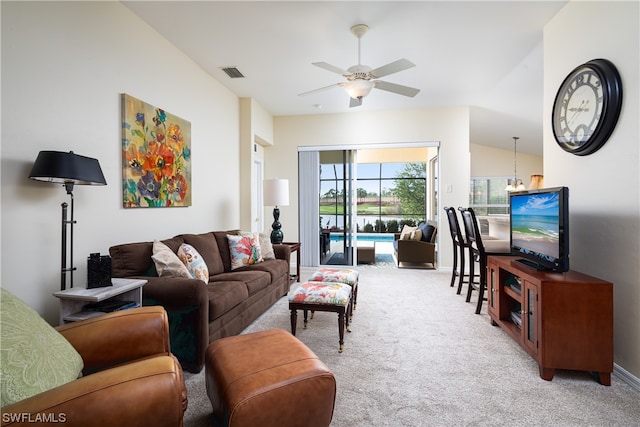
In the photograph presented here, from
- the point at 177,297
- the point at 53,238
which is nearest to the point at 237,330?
the point at 177,297

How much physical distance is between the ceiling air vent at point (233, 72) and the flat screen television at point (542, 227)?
3.49 meters

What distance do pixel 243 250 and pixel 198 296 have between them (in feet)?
5.00

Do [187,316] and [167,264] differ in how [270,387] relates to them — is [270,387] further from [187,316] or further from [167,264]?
[167,264]

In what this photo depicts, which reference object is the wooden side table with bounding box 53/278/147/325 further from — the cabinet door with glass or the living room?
the cabinet door with glass

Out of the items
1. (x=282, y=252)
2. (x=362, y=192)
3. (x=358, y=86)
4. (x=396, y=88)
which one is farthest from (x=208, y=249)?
(x=362, y=192)

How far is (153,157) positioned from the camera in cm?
307

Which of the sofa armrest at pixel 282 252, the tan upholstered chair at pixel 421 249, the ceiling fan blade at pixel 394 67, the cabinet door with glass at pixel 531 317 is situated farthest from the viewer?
the tan upholstered chair at pixel 421 249

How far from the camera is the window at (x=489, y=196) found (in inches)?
352

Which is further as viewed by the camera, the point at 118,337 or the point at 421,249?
the point at 421,249

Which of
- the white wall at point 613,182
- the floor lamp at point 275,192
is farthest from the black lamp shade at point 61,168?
the white wall at point 613,182

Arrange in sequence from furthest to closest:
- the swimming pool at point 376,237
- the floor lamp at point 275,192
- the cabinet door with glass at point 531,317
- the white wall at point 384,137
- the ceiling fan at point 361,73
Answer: the swimming pool at point 376,237, the white wall at point 384,137, the floor lamp at point 275,192, the ceiling fan at point 361,73, the cabinet door with glass at point 531,317

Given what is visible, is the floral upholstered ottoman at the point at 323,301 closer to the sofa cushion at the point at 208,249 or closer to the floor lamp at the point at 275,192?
the sofa cushion at the point at 208,249

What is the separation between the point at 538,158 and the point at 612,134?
7.93m

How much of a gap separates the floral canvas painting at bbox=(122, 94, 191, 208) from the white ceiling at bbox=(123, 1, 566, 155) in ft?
2.81
